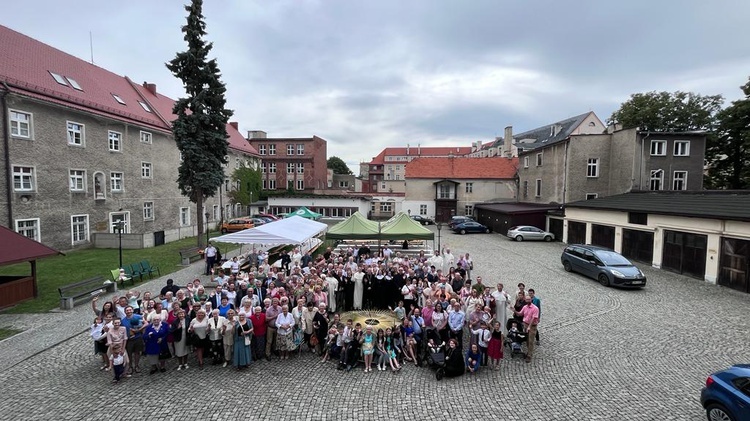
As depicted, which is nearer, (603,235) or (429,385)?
(429,385)

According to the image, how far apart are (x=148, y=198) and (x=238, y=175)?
15.0 meters

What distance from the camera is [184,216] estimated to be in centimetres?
3553

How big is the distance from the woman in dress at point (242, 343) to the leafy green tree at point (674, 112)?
43.2 metres

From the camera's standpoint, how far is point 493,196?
48.7 metres

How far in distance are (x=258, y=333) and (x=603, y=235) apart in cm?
2493

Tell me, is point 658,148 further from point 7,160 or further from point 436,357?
point 7,160

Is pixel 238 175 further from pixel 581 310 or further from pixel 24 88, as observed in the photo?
pixel 581 310

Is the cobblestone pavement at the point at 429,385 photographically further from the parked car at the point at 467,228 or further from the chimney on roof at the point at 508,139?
the chimney on roof at the point at 508,139

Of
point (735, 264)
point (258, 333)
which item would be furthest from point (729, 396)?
point (735, 264)

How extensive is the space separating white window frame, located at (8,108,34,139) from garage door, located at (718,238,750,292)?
36.7 meters

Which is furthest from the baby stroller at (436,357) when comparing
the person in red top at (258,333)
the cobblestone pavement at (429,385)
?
the person in red top at (258,333)

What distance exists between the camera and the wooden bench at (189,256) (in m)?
20.4

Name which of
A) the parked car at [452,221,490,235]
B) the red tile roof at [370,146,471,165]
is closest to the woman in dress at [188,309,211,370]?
the parked car at [452,221,490,235]

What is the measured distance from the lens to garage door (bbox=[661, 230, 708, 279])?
17578 millimetres
